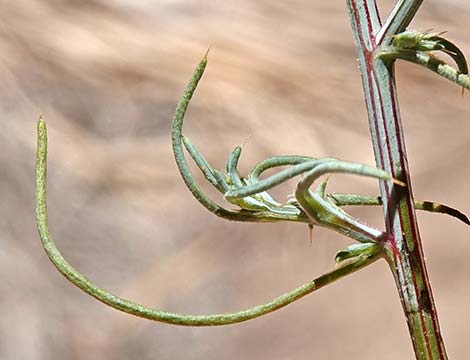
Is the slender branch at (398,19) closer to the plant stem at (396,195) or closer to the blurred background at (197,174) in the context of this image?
the plant stem at (396,195)

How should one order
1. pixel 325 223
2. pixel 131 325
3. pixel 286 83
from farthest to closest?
1. pixel 286 83
2. pixel 131 325
3. pixel 325 223

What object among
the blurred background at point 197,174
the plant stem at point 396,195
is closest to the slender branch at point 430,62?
the plant stem at point 396,195

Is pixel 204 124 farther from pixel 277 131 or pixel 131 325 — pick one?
pixel 131 325

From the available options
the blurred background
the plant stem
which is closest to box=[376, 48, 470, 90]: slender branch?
the plant stem

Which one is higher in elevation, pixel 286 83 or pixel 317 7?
pixel 317 7

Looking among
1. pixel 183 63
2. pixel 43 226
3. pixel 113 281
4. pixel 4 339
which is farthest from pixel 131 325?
pixel 43 226

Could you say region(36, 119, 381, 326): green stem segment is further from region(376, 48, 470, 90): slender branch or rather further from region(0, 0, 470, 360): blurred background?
region(0, 0, 470, 360): blurred background

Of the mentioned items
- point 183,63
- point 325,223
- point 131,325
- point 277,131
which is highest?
point 183,63
